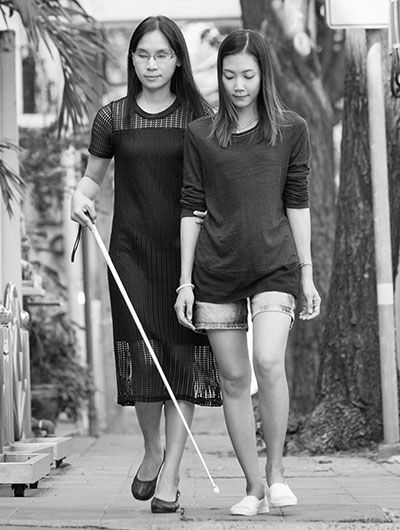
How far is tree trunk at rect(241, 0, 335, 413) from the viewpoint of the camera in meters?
11.4

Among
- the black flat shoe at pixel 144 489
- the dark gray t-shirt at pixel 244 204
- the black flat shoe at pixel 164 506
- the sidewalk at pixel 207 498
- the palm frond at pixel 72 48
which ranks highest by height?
the palm frond at pixel 72 48

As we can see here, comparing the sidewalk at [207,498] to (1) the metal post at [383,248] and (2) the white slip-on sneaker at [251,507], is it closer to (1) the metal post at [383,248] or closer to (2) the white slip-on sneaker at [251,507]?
(2) the white slip-on sneaker at [251,507]

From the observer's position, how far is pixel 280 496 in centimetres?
445

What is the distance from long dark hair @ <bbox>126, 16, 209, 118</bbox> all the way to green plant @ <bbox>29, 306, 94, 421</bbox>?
24.2 feet

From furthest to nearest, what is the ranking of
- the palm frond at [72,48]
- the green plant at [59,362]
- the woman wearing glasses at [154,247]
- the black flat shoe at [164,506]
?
the green plant at [59,362] → the palm frond at [72,48] → the woman wearing glasses at [154,247] → the black flat shoe at [164,506]

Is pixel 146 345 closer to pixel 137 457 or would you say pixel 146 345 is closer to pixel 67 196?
pixel 137 457

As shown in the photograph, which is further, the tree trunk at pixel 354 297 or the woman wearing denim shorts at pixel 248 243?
the tree trunk at pixel 354 297

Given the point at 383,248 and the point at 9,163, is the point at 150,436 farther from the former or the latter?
the point at 9,163

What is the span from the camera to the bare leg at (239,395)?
4500 mm

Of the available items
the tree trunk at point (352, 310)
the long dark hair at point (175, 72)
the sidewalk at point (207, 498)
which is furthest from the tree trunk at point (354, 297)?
the long dark hair at point (175, 72)

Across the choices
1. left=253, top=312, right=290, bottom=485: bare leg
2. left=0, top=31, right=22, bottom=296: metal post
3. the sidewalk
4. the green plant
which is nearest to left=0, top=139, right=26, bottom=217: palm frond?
left=0, top=31, right=22, bottom=296: metal post

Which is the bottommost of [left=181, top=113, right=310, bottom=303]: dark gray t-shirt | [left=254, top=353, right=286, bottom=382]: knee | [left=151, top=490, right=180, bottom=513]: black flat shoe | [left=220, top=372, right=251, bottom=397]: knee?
[left=151, top=490, right=180, bottom=513]: black flat shoe

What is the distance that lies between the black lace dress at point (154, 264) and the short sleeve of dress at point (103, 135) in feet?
0.31

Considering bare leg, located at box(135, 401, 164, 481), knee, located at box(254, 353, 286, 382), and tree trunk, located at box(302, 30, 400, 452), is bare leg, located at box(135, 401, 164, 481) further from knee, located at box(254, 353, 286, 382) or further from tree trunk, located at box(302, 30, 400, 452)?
tree trunk, located at box(302, 30, 400, 452)
